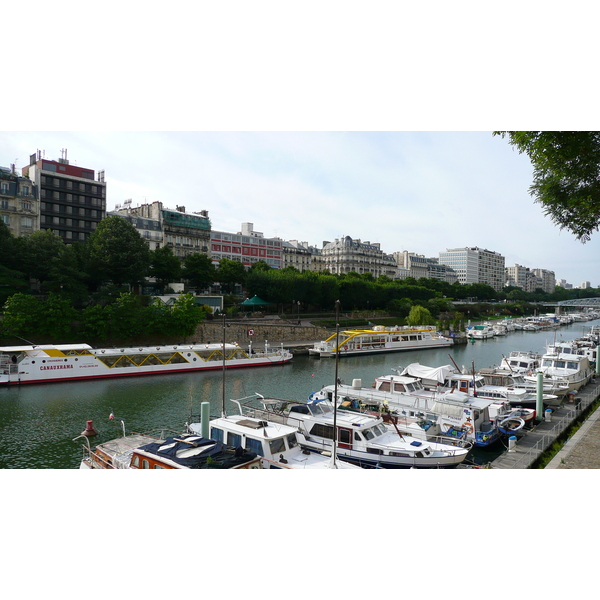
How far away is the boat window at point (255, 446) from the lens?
12.1 m

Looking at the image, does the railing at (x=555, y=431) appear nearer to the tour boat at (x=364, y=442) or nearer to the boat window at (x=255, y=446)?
the tour boat at (x=364, y=442)

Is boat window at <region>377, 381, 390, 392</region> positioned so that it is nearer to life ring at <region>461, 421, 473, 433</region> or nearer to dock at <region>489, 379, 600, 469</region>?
life ring at <region>461, 421, 473, 433</region>

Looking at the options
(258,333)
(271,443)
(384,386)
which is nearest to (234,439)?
(271,443)

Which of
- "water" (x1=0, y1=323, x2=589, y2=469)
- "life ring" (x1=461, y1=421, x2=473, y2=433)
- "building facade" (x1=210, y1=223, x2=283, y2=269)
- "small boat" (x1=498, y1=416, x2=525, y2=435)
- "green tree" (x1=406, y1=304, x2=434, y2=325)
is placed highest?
"building facade" (x1=210, y1=223, x2=283, y2=269)

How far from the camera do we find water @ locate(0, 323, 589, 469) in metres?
15.8

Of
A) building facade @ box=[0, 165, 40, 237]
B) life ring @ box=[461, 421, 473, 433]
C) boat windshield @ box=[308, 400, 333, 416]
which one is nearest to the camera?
boat windshield @ box=[308, 400, 333, 416]

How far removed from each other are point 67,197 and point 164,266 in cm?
1365

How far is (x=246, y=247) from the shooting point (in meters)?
76.6

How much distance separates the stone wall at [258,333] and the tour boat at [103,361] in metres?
8.02

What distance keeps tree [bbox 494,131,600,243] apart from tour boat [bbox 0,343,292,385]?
24.2 m

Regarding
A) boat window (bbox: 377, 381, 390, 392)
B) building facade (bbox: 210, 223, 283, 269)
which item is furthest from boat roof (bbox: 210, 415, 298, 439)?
building facade (bbox: 210, 223, 283, 269)

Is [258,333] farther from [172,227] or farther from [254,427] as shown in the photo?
[254,427]

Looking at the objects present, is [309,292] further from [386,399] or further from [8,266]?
[386,399]

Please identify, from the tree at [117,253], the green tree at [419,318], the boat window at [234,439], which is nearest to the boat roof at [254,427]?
the boat window at [234,439]
